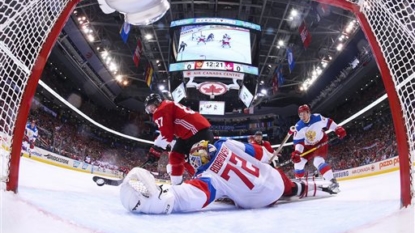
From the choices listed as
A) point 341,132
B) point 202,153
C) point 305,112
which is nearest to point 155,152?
point 202,153

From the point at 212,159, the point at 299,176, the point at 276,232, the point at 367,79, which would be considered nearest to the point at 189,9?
the point at 367,79

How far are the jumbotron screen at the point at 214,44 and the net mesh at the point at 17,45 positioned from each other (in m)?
6.39

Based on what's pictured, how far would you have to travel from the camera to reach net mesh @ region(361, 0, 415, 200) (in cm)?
168

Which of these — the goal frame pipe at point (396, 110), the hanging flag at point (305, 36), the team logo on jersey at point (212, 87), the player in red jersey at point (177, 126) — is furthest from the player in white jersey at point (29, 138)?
the hanging flag at point (305, 36)

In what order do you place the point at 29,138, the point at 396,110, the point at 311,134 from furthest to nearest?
the point at 29,138 < the point at 311,134 < the point at 396,110

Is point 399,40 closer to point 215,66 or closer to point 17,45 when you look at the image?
point 17,45

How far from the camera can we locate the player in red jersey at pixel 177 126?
316 cm

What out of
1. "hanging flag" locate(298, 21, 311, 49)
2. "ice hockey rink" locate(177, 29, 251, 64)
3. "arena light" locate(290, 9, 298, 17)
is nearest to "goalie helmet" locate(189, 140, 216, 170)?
"ice hockey rink" locate(177, 29, 251, 64)

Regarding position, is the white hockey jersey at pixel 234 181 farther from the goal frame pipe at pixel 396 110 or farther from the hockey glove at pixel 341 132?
the hockey glove at pixel 341 132

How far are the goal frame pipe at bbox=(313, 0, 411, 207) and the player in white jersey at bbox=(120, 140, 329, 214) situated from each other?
3.37ft

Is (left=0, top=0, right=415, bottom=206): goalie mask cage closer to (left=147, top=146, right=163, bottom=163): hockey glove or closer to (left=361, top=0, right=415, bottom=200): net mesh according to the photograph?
(left=361, top=0, right=415, bottom=200): net mesh

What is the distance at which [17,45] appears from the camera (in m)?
1.83

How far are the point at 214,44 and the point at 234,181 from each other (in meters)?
6.36

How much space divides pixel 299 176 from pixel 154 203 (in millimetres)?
3155
